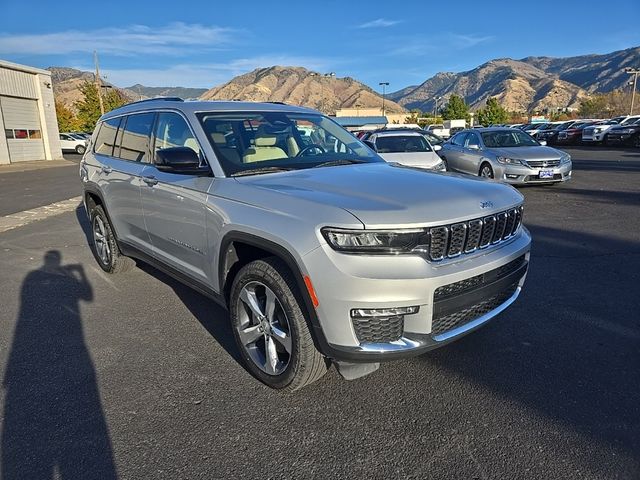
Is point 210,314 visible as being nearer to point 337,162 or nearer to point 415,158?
point 337,162

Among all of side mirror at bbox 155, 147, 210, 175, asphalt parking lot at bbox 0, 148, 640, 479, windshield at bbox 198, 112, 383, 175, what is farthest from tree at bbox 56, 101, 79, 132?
side mirror at bbox 155, 147, 210, 175

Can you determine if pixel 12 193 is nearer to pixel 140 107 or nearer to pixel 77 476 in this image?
pixel 140 107

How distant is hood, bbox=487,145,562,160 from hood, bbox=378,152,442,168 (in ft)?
5.70

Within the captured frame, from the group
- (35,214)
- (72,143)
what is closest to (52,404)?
(35,214)

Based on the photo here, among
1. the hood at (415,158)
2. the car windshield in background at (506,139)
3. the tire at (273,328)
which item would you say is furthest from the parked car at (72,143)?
the tire at (273,328)

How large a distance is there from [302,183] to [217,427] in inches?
60.8

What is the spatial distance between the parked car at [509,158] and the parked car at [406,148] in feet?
4.42

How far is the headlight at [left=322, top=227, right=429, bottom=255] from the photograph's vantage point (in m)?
2.32

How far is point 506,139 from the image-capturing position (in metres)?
11.7

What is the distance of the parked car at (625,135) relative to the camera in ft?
79.9

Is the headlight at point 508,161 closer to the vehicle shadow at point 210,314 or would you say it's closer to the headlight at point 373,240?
the vehicle shadow at point 210,314

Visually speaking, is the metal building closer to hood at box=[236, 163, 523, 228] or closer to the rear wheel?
the rear wheel

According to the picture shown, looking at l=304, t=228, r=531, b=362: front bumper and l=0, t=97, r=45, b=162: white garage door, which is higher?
l=0, t=97, r=45, b=162: white garage door

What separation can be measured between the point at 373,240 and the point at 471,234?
65 centimetres
